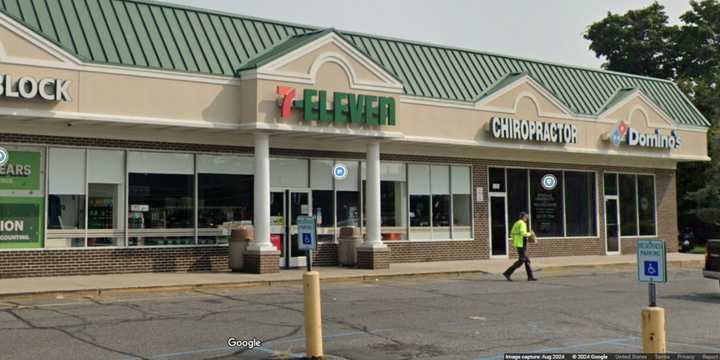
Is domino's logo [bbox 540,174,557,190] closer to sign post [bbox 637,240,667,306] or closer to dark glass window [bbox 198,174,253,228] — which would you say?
dark glass window [bbox 198,174,253,228]

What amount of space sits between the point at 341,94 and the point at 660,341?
14.6m

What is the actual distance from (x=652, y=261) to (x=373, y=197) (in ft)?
47.1

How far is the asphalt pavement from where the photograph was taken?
10.1m

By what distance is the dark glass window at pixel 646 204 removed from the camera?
102 feet

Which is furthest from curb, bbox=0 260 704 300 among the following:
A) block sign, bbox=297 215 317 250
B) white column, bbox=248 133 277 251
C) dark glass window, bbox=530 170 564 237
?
block sign, bbox=297 215 317 250

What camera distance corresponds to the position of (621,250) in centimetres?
3005

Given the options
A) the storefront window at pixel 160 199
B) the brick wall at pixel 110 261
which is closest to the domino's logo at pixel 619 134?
the brick wall at pixel 110 261

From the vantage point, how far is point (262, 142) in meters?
20.4

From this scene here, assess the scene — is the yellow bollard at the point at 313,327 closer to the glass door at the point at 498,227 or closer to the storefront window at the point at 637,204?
the glass door at the point at 498,227

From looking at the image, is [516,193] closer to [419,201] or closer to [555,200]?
[555,200]

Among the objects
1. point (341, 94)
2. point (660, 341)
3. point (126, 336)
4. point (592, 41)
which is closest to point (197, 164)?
point (341, 94)

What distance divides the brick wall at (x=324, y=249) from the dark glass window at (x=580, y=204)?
0.26m

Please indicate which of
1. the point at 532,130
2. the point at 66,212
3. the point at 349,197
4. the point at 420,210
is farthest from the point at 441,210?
the point at 66,212

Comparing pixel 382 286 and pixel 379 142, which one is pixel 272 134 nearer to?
pixel 379 142
